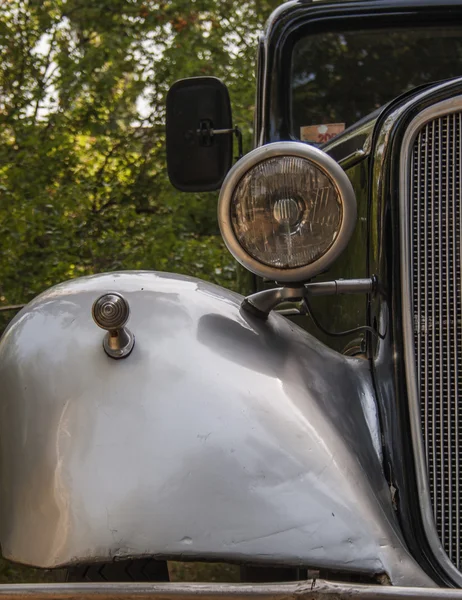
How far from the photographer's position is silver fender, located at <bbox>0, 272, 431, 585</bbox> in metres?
1.86

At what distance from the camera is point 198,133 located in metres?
3.88

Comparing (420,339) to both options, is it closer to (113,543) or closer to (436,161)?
(436,161)

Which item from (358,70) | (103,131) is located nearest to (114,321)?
(358,70)

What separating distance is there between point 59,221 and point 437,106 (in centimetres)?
486

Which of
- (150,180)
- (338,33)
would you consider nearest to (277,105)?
(338,33)

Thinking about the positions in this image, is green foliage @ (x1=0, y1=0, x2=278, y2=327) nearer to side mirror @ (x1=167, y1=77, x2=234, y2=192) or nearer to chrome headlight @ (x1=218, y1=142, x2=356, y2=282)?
side mirror @ (x1=167, y1=77, x2=234, y2=192)

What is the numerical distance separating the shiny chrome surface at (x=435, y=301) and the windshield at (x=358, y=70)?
1800mm

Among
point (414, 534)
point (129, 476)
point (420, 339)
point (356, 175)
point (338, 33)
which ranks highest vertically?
point (338, 33)

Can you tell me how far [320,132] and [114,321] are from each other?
2202mm

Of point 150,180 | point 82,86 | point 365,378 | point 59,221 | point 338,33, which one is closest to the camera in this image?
point 365,378

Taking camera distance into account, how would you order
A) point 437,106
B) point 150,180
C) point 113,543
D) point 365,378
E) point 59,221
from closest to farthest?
point 113,543, point 437,106, point 365,378, point 59,221, point 150,180

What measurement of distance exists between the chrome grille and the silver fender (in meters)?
0.15

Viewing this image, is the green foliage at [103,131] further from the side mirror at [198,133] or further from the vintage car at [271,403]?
the vintage car at [271,403]

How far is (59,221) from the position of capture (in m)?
6.82
